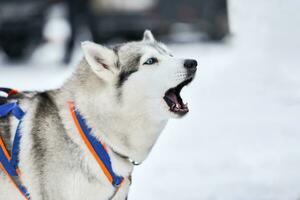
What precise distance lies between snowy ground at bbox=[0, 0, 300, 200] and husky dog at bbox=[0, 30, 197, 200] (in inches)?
49.0

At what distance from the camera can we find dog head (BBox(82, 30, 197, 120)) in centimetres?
308

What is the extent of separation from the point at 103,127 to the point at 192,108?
3530 mm

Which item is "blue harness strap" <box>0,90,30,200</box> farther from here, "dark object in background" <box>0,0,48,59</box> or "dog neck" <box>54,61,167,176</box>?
"dark object in background" <box>0,0,48,59</box>

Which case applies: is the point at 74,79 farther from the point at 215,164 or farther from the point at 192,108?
the point at 192,108

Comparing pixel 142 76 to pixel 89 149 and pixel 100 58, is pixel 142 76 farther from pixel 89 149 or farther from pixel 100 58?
pixel 89 149

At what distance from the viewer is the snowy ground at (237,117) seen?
4452 mm

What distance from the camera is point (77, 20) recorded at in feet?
29.0

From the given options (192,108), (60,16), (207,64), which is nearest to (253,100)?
(192,108)

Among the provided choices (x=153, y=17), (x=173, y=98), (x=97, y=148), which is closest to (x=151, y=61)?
(x=173, y=98)

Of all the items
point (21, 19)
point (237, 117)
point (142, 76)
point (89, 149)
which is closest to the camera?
point (89, 149)

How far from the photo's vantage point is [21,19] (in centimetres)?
927

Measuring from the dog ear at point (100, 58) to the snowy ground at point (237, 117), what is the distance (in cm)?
142

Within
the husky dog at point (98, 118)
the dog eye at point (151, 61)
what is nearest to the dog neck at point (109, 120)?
the husky dog at point (98, 118)

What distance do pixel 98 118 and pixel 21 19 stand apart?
6551mm
